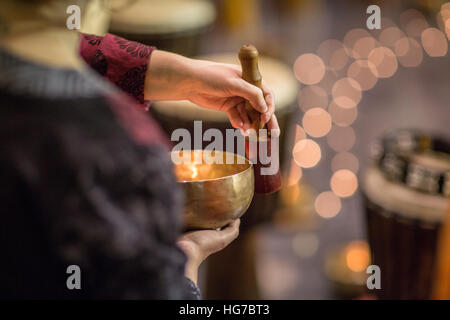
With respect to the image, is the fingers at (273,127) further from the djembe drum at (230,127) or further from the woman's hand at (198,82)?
the djembe drum at (230,127)

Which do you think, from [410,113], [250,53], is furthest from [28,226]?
[410,113]

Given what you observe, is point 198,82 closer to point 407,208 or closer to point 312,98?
point 407,208

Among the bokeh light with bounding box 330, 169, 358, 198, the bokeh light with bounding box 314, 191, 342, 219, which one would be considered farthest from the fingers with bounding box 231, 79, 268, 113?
the bokeh light with bounding box 330, 169, 358, 198

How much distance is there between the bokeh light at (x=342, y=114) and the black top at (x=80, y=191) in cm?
260

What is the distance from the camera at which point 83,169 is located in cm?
51

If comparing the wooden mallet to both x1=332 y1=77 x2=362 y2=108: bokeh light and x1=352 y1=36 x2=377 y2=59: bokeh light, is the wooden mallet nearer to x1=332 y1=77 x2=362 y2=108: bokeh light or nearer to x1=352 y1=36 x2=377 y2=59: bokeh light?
x1=332 y1=77 x2=362 y2=108: bokeh light

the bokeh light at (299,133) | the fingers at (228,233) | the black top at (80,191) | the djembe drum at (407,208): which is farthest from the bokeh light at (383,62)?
the black top at (80,191)

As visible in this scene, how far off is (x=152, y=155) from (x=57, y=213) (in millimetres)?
97

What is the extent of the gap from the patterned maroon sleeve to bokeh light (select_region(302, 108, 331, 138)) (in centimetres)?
214

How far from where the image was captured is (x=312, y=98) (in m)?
3.24

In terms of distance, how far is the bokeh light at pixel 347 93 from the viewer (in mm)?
3311

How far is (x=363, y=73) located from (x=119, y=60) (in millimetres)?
3071

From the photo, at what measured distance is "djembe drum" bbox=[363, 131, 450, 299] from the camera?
1441 millimetres
